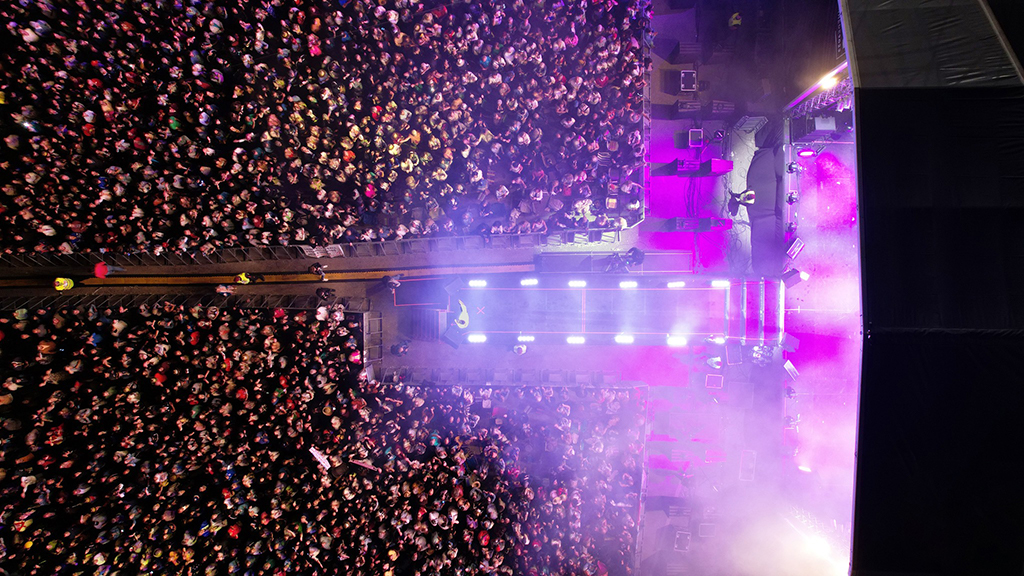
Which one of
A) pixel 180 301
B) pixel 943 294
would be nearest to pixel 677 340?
pixel 943 294

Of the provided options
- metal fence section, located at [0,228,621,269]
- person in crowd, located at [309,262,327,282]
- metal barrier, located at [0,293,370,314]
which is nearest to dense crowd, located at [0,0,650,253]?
metal fence section, located at [0,228,621,269]

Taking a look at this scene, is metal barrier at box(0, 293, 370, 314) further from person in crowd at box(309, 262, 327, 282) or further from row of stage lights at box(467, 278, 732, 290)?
row of stage lights at box(467, 278, 732, 290)

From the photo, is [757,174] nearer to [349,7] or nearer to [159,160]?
[349,7]

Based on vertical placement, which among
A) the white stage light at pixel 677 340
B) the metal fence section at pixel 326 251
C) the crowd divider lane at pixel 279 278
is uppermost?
the metal fence section at pixel 326 251

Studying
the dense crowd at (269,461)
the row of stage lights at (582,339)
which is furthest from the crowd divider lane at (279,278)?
the row of stage lights at (582,339)

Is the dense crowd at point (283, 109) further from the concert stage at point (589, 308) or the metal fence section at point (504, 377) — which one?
the metal fence section at point (504, 377)

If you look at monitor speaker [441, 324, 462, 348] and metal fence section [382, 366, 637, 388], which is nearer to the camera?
metal fence section [382, 366, 637, 388]
